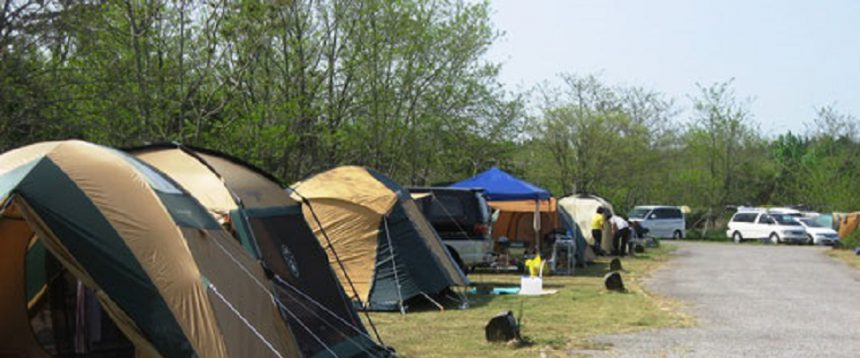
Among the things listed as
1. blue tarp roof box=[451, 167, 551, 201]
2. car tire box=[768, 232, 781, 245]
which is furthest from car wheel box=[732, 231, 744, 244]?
blue tarp roof box=[451, 167, 551, 201]

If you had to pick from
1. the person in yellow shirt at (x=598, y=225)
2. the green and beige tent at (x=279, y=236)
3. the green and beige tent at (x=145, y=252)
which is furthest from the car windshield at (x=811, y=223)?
the green and beige tent at (x=145, y=252)

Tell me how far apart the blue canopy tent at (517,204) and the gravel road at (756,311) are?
2643 millimetres

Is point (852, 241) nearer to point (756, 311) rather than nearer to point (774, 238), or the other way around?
point (774, 238)

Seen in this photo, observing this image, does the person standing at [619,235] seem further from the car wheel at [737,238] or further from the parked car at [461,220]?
the car wheel at [737,238]

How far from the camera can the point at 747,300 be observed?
16.8 m

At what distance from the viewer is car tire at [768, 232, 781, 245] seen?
4229cm

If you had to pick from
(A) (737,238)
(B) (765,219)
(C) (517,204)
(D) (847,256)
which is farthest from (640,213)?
(C) (517,204)

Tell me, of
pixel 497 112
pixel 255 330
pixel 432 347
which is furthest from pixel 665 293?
pixel 497 112

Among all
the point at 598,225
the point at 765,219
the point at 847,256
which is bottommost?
the point at 847,256

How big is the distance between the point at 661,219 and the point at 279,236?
1435 inches

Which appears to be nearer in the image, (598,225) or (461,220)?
(461,220)

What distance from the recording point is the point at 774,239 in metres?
42.4

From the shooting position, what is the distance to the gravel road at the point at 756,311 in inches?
443

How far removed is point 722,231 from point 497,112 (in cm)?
2255
